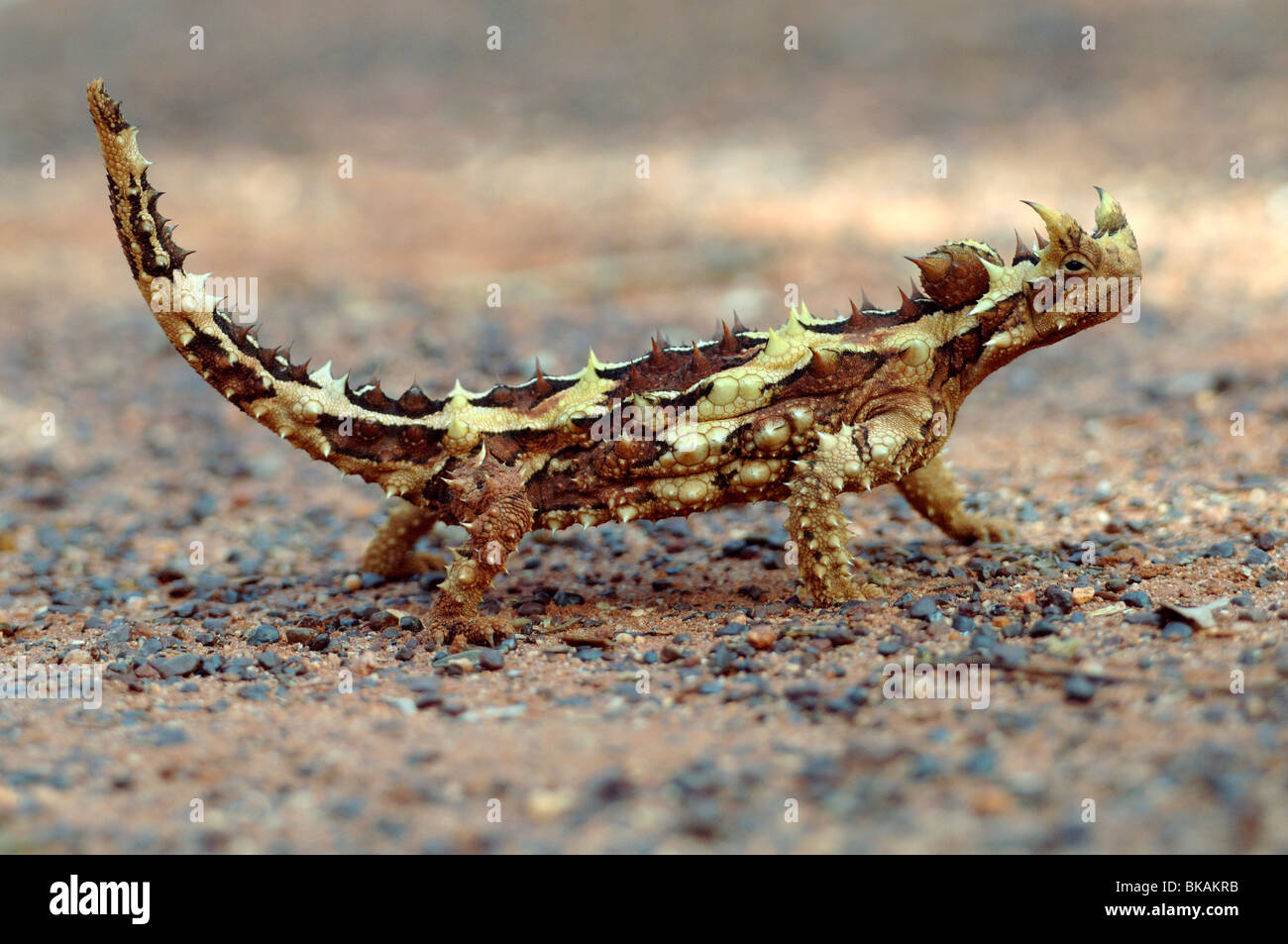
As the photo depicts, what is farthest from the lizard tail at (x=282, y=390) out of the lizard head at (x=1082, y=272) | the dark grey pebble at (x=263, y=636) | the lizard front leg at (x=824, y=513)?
the lizard head at (x=1082, y=272)

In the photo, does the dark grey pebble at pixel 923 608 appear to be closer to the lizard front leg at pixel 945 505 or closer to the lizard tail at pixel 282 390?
the lizard front leg at pixel 945 505

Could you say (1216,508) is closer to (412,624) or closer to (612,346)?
(412,624)

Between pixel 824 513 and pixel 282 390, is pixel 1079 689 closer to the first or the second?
pixel 824 513

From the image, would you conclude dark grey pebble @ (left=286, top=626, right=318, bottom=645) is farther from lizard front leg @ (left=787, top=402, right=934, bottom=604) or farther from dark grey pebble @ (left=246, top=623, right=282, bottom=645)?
lizard front leg @ (left=787, top=402, right=934, bottom=604)

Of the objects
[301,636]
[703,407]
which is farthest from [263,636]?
[703,407]

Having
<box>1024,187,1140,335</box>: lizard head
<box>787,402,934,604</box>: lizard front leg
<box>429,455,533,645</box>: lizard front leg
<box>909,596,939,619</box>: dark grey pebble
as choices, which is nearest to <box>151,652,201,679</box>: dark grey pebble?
<box>429,455,533,645</box>: lizard front leg
